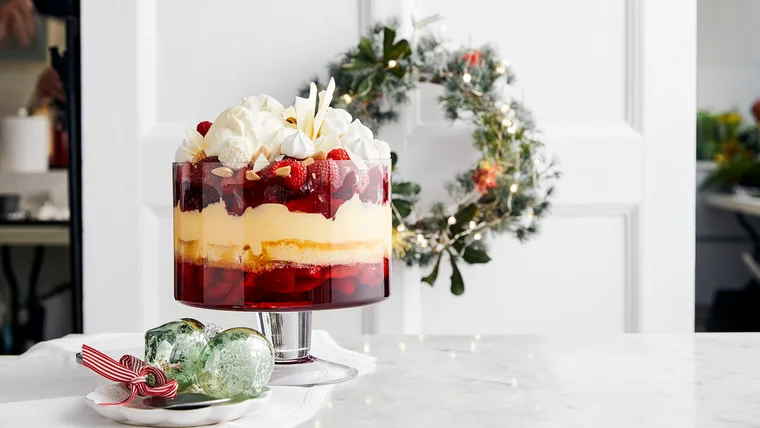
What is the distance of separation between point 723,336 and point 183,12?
1.43 m

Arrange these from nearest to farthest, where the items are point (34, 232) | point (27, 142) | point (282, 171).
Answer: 1. point (282, 171)
2. point (34, 232)
3. point (27, 142)

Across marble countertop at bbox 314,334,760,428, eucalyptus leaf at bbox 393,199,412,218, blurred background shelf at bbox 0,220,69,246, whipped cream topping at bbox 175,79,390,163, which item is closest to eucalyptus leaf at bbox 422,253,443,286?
eucalyptus leaf at bbox 393,199,412,218

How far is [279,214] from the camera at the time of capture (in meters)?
0.82

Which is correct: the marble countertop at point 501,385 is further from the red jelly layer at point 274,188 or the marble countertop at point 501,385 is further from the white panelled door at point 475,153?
the white panelled door at point 475,153

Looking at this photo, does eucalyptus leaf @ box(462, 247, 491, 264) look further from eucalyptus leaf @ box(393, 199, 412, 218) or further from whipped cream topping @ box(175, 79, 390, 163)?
whipped cream topping @ box(175, 79, 390, 163)

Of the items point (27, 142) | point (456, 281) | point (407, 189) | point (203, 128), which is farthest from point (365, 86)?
point (27, 142)

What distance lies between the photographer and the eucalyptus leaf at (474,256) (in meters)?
1.81

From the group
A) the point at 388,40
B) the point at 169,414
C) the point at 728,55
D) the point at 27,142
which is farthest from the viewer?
the point at 728,55

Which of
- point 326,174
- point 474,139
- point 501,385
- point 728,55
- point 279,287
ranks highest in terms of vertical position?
point 728,55

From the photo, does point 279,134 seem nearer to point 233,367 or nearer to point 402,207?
point 233,367

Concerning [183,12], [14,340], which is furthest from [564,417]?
[14,340]

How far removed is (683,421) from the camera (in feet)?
2.38

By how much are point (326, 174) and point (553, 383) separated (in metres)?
0.31

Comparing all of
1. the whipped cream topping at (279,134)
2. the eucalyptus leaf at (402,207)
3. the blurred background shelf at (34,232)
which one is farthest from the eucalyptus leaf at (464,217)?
the blurred background shelf at (34,232)
